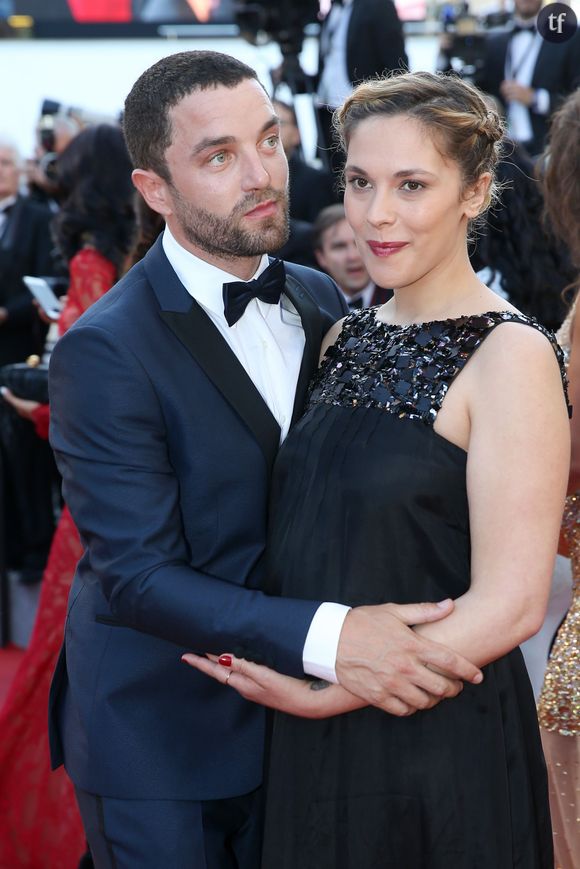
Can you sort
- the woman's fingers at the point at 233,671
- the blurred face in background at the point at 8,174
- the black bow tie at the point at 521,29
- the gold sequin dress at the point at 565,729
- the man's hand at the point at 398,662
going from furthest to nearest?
the blurred face in background at the point at 8,174 < the black bow tie at the point at 521,29 < the gold sequin dress at the point at 565,729 < the woman's fingers at the point at 233,671 < the man's hand at the point at 398,662

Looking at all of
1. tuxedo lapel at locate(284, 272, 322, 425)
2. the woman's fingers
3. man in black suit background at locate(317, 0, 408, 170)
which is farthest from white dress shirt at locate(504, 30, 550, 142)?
the woman's fingers

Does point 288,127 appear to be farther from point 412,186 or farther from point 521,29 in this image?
point 412,186

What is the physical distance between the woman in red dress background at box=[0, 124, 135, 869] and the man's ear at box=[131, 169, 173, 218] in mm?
1206

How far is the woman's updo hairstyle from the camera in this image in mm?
1677

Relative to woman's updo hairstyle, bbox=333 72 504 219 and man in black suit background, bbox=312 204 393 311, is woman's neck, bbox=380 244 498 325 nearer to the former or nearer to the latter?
woman's updo hairstyle, bbox=333 72 504 219

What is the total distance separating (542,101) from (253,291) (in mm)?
3440

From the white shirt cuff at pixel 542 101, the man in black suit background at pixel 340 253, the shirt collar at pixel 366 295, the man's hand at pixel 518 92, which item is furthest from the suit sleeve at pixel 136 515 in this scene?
the white shirt cuff at pixel 542 101

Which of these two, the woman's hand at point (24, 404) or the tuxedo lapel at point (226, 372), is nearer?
the tuxedo lapel at point (226, 372)

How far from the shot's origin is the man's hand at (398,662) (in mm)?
1559

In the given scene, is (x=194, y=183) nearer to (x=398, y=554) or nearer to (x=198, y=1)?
(x=398, y=554)

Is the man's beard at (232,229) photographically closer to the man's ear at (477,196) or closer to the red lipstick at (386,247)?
the red lipstick at (386,247)

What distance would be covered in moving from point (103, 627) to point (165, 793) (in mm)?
284

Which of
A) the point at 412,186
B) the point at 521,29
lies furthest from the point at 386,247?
the point at 521,29

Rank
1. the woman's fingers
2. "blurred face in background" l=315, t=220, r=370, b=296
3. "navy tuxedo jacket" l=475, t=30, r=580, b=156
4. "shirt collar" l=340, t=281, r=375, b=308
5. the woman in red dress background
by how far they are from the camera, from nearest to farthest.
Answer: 1. the woman's fingers
2. the woman in red dress background
3. "shirt collar" l=340, t=281, r=375, b=308
4. "blurred face in background" l=315, t=220, r=370, b=296
5. "navy tuxedo jacket" l=475, t=30, r=580, b=156
